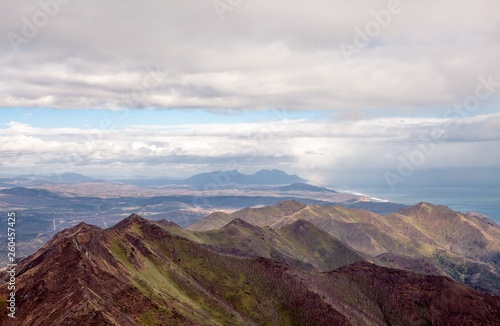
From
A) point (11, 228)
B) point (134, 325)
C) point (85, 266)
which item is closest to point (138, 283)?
point (85, 266)

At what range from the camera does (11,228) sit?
115 m

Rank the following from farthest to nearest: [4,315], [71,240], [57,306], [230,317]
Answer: [230,317] < [71,240] < [4,315] < [57,306]

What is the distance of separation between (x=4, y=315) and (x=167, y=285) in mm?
A: 70915

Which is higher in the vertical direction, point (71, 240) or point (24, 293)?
point (71, 240)

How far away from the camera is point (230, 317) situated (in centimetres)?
19712

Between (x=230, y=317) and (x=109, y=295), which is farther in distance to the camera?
(x=230, y=317)

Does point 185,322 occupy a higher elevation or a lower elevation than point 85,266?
lower

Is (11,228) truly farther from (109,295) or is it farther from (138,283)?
(138,283)

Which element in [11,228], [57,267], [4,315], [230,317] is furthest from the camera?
[230,317]

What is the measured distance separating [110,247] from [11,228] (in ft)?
277

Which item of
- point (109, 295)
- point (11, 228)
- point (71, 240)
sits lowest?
point (109, 295)

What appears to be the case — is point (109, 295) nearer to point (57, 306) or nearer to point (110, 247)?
point (57, 306)

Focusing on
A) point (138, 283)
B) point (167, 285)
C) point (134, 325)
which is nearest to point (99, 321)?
point (134, 325)

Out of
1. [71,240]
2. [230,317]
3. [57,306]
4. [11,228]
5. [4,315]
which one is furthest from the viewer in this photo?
[230,317]
